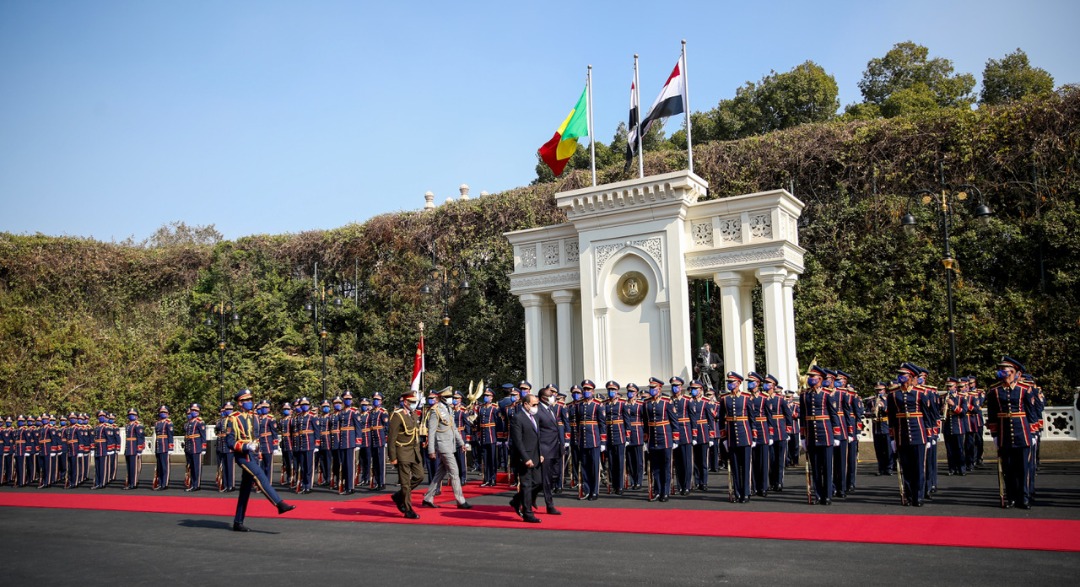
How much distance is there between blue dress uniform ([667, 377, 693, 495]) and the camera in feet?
43.6

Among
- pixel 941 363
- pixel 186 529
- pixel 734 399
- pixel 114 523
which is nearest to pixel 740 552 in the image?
pixel 734 399

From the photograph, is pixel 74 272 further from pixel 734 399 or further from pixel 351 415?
pixel 734 399

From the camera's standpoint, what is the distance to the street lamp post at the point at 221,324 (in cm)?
2992

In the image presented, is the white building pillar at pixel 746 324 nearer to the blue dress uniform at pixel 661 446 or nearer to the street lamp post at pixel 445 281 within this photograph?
the blue dress uniform at pixel 661 446

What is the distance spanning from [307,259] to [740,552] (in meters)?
28.0

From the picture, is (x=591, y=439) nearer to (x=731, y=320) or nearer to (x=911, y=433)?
(x=911, y=433)

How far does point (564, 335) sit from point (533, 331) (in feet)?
2.92

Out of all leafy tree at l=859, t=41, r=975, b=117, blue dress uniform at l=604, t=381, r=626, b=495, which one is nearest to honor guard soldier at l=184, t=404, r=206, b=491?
blue dress uniform at l=604, t=381, r=626, b=495

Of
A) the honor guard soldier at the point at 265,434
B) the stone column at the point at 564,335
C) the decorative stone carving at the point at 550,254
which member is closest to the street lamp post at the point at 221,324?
the decorative stone carving at the point at 550,254

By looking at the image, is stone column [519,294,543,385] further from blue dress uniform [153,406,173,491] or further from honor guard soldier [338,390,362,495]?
blue dress uniform [153,406,173,491]

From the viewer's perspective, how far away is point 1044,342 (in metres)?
21.1

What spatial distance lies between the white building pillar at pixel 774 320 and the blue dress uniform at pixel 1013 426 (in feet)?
26.4

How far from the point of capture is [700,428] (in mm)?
14031

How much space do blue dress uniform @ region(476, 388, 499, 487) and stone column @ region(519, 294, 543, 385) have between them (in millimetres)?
5085
